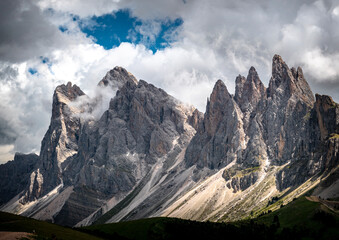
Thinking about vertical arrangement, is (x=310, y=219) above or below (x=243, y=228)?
below

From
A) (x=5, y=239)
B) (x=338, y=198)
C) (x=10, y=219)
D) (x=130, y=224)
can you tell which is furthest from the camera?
(x=338, y=198)

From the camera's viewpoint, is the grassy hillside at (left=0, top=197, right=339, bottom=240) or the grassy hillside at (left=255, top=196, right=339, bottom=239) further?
the grassy hillside at (left=0, top=197, right=339, bottom=240)

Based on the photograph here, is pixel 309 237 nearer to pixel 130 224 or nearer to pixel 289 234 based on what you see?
pixel 289 234

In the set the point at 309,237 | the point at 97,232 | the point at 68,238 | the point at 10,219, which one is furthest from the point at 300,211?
the point at 10,219

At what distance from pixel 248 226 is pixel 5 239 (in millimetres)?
113980

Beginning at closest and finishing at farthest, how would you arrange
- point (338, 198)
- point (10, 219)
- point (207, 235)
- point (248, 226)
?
point (10, 219) < point (207, 235) < point (248, 226) < point (338, 198)

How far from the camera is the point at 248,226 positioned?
160m

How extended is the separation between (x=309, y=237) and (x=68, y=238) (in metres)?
84.3

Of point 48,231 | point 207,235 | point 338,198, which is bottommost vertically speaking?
point 338,198

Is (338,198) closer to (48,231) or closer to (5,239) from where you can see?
(48,231)

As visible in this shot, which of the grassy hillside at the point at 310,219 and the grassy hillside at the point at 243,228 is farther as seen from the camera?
the grassy hillside at the point at 243,228

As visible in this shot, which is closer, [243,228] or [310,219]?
[310,219]

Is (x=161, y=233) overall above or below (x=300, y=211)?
above

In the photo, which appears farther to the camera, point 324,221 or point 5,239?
point 324,221
